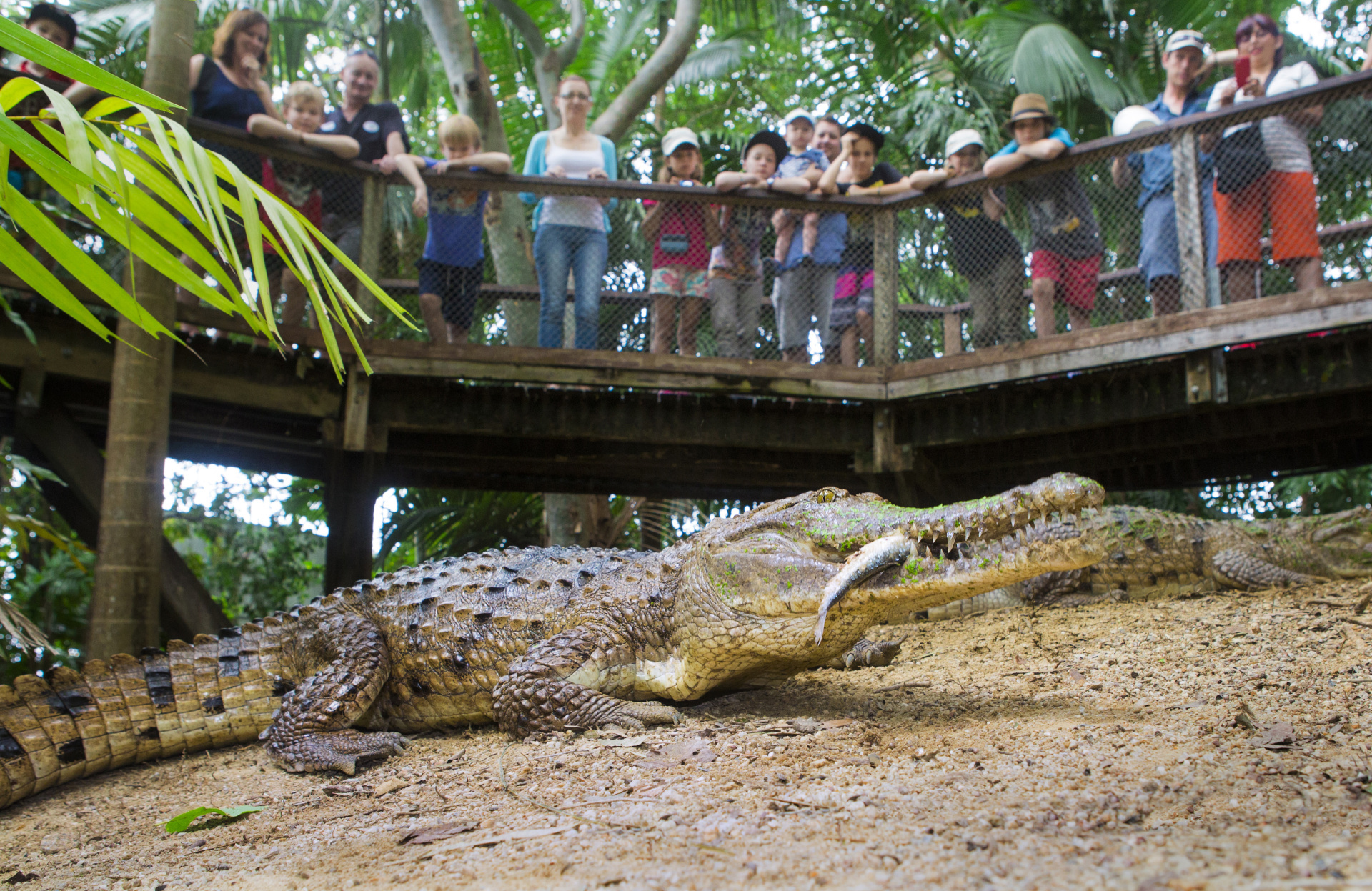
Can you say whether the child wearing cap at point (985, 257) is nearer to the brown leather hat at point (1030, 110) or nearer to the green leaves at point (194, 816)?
the brown leather hat at point (1030, 110)

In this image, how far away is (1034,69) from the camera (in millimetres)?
9734

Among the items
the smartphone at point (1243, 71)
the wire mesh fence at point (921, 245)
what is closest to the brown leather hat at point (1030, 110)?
the wire mesh fence at point (921, 245)

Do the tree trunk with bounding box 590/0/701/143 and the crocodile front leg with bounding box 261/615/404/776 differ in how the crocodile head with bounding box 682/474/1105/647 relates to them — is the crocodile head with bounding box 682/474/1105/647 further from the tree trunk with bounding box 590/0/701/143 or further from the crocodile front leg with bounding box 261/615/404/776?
the tree trunk with bounding box 590/0/701/143

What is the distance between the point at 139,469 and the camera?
4176 mm

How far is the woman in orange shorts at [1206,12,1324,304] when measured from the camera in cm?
461

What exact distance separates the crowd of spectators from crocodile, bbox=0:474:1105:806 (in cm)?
209

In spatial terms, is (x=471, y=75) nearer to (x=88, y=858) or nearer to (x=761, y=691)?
(x=761, y=691)

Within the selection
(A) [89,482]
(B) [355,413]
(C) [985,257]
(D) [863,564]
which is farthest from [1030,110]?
(A) [89,482]

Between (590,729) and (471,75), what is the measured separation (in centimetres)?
704

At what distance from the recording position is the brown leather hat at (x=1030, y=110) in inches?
207

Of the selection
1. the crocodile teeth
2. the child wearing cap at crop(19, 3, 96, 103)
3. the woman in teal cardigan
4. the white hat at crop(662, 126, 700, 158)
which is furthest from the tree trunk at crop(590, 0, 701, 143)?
the crocodile teeth

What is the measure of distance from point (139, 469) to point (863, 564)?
3247mm

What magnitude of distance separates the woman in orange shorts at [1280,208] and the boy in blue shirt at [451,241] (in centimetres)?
389

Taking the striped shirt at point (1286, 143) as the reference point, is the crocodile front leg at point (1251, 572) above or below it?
below
